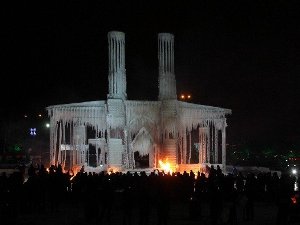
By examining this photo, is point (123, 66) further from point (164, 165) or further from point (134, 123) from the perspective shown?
point (164, 165)

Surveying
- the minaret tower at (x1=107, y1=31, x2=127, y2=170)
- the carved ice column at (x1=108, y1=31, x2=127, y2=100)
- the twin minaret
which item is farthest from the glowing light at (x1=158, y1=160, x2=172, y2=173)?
the carved ice column at (x1=108, y1=31, x2=127, y2=100)

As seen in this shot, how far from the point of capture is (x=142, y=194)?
1252 cm

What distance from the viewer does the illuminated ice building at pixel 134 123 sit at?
31.0 metres

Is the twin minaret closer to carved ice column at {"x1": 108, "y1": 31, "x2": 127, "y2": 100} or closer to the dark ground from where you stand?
carved ice column at {"x1": 108, "y1": 31, "x2": 127, "y2": 100}

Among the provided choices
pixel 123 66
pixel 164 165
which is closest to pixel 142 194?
pixel 164 165

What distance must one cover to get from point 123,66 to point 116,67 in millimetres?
563

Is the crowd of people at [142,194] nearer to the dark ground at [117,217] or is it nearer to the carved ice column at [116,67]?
the dark ground at [117,217]

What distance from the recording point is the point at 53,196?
1689 centimetres

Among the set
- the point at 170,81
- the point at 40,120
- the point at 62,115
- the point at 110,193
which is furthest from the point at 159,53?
the point at 40,120

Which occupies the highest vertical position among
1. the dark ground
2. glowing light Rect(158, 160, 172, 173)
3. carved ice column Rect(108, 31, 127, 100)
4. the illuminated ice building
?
carved ice column Rect(108, 31, 127, 100)

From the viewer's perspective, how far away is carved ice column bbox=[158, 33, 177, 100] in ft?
109

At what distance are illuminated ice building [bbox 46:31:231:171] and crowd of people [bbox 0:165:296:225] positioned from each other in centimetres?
1183

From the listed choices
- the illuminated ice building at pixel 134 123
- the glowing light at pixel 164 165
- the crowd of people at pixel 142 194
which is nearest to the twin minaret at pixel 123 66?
the illuminated ice building at pixel 134 123

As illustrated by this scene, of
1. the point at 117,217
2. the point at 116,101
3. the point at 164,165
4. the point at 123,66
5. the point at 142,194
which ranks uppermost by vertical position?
the point at 123,66
